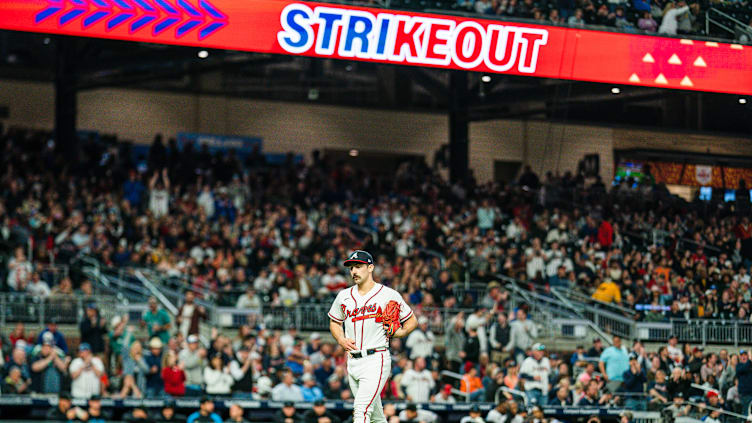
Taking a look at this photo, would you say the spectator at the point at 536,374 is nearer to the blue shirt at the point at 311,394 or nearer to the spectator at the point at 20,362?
the blue shirt at the point at 311,394

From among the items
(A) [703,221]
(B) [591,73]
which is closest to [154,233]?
(B) [591,73]

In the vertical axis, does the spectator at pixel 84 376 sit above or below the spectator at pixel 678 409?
above

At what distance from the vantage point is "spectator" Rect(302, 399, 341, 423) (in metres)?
15.2

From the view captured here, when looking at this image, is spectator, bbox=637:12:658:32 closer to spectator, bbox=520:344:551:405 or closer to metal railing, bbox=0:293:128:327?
spectator, bbox=520:344:551:405

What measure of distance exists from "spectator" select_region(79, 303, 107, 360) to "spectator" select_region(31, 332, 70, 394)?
2.77ft

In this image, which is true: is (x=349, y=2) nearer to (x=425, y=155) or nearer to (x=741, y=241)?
(x=741, y=241)

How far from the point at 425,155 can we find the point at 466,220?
10734 millimetres

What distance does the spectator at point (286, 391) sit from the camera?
16203mm

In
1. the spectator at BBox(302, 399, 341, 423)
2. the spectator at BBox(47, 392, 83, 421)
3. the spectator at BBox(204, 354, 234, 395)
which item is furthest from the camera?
the spectator at BBox(204, 354, 234, 395)

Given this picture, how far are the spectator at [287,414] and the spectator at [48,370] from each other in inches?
129

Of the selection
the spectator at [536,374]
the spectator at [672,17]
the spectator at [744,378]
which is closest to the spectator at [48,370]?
the spectator at [536,374]

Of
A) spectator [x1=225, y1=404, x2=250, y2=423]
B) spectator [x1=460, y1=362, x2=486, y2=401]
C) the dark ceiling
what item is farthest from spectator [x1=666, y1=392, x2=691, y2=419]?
the dark ceiling

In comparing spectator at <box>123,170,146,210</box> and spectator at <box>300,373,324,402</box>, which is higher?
spectator at <box>123,170,146,210</box>

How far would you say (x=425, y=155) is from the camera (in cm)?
3638
